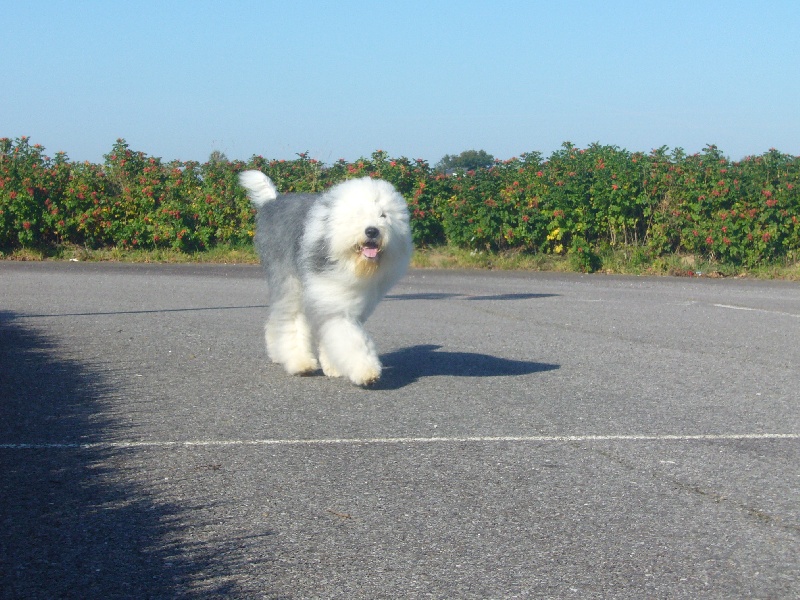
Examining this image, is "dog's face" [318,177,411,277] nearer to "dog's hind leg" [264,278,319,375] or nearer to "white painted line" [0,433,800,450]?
"dog's hind leg" [264,278,319,375]

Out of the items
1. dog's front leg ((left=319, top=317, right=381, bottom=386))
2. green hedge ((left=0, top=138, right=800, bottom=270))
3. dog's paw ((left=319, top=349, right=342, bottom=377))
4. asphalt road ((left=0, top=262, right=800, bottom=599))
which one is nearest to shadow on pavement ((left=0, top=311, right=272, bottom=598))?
asphalt road ((left=0, top=262, right=800, bottom=599))

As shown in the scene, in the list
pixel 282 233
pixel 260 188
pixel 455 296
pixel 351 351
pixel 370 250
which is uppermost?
pixel 260 188

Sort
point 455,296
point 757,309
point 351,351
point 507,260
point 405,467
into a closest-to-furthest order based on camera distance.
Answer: point 405,467 < point 351,351 < point 757,309 < point 455,296 < point 507,260

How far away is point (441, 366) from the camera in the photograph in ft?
30.1

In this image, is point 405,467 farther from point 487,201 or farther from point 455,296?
point 487,201

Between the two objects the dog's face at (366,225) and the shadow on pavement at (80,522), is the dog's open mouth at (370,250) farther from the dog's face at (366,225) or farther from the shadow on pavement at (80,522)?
the shadow on pavement at (80,522)

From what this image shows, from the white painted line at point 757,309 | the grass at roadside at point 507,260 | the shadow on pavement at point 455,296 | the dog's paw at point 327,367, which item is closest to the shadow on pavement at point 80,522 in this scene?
the dog's paw at point 327,367

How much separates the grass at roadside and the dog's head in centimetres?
1332

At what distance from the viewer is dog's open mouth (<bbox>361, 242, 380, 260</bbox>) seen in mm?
7582

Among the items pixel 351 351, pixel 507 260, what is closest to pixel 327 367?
pixel 351 351

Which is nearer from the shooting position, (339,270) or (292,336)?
(339,270)

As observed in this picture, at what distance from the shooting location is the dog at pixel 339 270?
7.61 metres

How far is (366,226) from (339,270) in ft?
1.40

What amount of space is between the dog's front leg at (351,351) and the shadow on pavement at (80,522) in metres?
1.66
